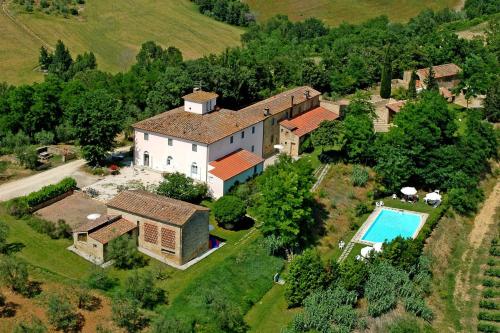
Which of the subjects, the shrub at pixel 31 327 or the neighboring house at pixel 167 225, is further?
the neighboring house at pixel 167 225

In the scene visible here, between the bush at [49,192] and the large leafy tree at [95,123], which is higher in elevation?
the large leafy tree at [95,123]

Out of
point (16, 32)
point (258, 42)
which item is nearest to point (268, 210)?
point (258, 42)

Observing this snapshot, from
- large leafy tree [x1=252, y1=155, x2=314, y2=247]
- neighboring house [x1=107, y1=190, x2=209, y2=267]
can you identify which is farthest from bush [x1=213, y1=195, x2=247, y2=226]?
neighboring house [x1=107, y1=190, x2=209, y2=267]

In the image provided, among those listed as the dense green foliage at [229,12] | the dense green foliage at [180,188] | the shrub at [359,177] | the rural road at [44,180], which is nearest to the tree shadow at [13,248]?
the rural road at [44,180]

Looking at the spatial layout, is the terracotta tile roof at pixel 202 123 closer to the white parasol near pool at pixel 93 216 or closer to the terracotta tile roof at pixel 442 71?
the white parasol near pool at pixel 93 216

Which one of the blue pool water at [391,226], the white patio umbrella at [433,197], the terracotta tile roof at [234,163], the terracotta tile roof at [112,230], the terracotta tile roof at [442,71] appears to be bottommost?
the blue pool water at [391,226]

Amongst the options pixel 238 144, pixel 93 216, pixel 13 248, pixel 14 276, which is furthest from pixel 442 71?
pixel 14 276

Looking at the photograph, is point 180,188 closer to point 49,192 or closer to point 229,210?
point 229,210

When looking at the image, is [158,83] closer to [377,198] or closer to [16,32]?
[377,198]
